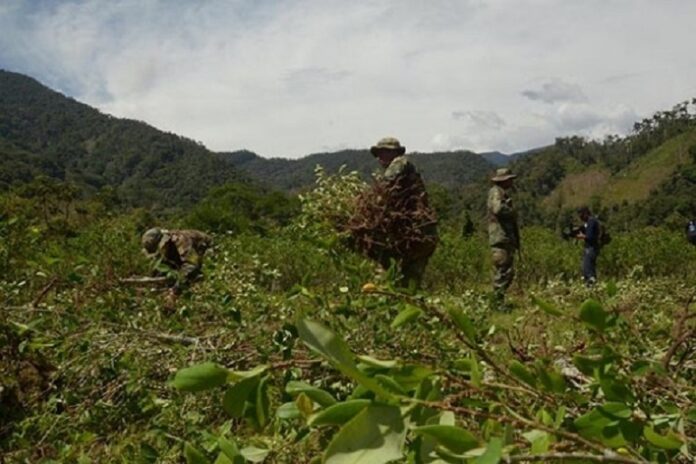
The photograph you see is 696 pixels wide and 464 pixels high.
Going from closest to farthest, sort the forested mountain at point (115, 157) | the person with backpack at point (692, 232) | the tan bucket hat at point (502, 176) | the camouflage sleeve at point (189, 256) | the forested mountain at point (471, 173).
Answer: the camouflage sleeve at point (189, 256), the tan bucket hat at point (502, 176), the person with backpack at point (692, 232), the forested mountain at point (471, 173), the forested mountain at point (115, 157)

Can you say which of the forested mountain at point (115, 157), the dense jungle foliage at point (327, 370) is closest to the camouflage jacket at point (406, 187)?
the dense jungle foliage at point (327, 370)

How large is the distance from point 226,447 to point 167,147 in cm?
17862

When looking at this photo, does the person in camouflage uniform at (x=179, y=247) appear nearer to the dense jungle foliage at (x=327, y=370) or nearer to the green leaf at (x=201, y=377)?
the dense jungle foliage at (x=327, y=370)

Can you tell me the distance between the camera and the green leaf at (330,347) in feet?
1.67

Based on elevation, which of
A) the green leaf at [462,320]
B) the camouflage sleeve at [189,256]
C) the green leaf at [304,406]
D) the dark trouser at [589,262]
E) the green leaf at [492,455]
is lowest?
the dark trouser at [589,262]

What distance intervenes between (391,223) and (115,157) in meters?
175

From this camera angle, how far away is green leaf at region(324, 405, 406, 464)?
0.51 m

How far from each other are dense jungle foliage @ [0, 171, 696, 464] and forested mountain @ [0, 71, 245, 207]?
11761cm

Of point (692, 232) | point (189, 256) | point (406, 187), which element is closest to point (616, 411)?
point (406, 187)

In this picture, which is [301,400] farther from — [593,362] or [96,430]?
[96,430]

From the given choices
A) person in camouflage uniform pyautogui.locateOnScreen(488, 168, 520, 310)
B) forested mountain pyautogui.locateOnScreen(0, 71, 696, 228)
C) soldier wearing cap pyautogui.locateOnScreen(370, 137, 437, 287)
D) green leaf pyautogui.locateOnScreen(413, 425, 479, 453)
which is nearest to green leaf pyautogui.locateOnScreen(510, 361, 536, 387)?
green leaf pyautogui.locateOnScreen(413, 425, 479, 453)

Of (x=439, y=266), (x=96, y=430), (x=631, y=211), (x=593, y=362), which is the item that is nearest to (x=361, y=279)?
(x=96, y=430)

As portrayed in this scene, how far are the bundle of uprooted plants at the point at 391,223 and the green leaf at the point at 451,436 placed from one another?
148 inches

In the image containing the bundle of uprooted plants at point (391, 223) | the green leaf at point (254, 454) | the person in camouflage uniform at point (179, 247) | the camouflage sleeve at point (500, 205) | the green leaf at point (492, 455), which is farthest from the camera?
the camouflage sleeve at point (500, 205)
